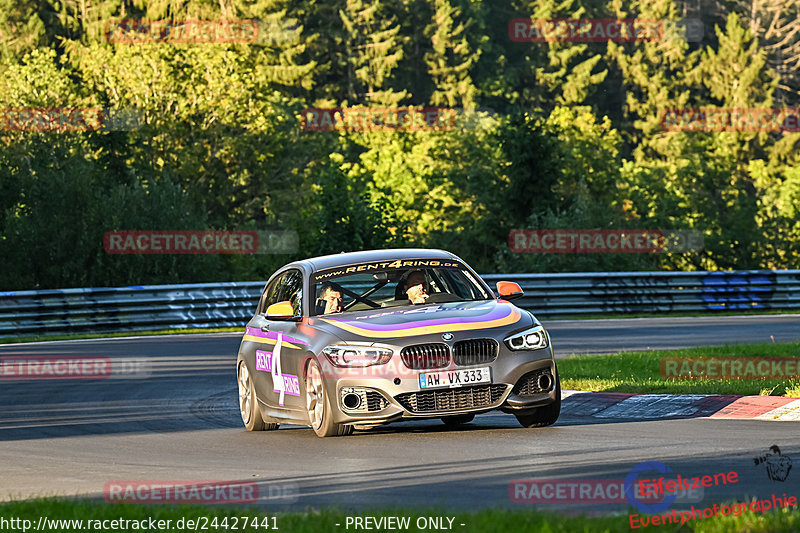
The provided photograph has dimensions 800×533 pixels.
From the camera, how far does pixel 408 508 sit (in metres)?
7.78

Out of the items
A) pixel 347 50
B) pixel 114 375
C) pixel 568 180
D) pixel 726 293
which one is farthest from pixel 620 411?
pixel 347 50

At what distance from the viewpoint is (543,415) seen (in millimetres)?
11789

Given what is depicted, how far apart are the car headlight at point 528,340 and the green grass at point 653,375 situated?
2.67 m

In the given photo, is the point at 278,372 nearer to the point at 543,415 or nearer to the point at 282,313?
the point at 282,313

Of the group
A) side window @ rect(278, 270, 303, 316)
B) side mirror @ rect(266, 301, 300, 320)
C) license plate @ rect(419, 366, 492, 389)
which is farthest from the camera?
side window @ rect(278, 270, 303, 316)

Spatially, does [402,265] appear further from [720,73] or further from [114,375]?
[720,73]

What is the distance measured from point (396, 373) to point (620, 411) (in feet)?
10.0

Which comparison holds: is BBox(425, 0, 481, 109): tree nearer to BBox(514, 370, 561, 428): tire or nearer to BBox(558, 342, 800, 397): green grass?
BBox(558, 342, 800, 397): green grass

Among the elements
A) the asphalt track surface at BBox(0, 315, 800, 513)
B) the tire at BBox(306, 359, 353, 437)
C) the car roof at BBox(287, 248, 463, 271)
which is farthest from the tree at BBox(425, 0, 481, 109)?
the tire at BBox(306, 359, 353, 437)

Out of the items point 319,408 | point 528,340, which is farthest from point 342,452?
point 528,340

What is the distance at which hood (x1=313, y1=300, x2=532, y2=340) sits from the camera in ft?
37.2

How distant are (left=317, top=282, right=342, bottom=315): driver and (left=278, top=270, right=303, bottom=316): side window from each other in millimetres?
242

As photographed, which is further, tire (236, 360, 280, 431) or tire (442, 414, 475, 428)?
tire (236, 360, 280, 431)

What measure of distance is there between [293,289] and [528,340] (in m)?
Result: 2.73
